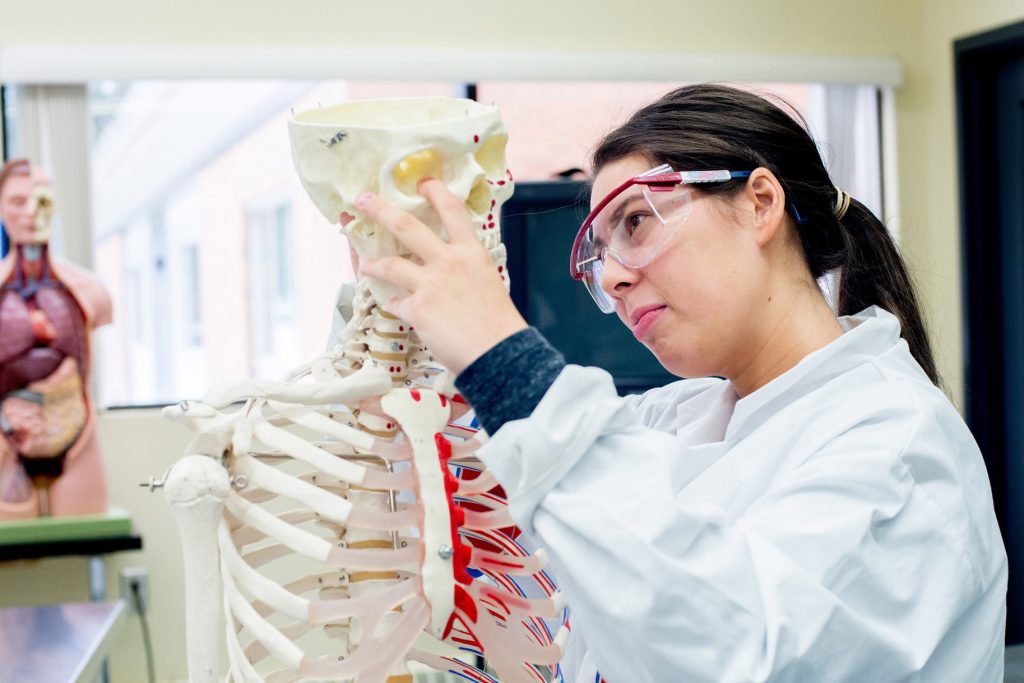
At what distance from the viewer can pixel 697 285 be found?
1125mm

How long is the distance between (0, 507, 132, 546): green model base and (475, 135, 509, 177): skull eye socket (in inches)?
85.3

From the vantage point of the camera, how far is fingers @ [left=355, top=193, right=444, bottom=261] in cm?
90

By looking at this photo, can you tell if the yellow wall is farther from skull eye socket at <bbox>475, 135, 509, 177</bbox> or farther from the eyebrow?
skull eye socket at <bbox>475, 135, 509, 177</bbox>

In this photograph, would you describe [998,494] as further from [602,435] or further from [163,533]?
[602,435]

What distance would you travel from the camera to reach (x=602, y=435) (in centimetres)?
86

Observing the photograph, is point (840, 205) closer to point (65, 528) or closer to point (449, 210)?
point (449, 210)

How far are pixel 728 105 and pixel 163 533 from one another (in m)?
2.61

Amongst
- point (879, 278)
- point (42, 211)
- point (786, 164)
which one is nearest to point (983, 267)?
point (879, 278)

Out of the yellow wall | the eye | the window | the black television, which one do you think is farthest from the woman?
the window

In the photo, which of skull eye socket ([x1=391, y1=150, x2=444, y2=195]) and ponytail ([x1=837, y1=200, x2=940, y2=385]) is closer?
skull eye socket ([x1=391, y1=150, x2=444, y2=195])

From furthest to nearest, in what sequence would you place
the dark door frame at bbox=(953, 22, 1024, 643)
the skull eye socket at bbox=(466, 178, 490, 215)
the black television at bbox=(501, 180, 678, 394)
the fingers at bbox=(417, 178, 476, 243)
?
the dark door frame at bbox=(953, 22, 1024, 643), the black television at bbox=(501, 180, 678, 394), the skull eye socket at bbox=(466, 178, 490, 215), the fingers at bbox=(417, 178, 476, 243)

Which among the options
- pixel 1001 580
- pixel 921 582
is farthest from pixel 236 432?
pixel 1001 580

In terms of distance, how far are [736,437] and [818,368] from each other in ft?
0.45

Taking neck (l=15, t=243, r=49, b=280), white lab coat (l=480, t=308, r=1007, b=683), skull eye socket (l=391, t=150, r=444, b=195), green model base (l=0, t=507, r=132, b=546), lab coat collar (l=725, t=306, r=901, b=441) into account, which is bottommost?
green model base (l=0, t=507, r=132, b=546)
